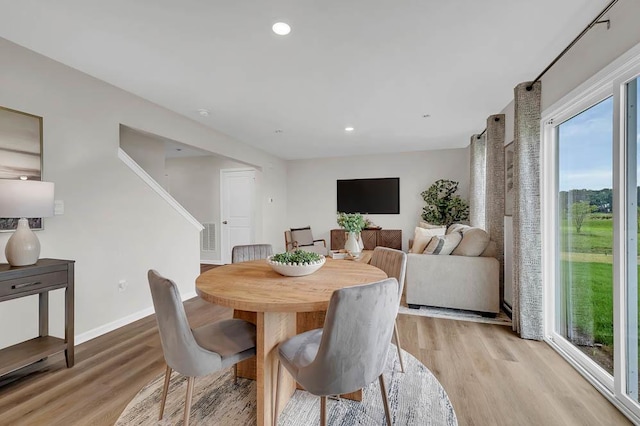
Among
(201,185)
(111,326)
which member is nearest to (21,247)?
(111,326)

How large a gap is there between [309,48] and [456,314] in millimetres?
3088

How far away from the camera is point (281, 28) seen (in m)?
2.02

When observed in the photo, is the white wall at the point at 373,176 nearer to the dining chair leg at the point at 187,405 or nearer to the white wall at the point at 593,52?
the white wall at the point at 593,52

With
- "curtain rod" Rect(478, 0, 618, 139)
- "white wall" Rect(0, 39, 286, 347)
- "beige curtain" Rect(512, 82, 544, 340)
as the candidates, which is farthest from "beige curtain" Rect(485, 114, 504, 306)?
"white wall" Rect(0, 39, 286, 347)

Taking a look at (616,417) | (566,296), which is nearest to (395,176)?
(566,296)

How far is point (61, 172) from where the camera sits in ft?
8.30

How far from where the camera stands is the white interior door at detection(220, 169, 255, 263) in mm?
6371

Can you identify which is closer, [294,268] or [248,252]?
[294,268]

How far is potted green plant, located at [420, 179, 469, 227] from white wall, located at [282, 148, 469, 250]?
15cm

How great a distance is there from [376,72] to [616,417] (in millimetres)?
2870

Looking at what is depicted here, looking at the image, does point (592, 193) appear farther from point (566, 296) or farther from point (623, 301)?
point (566, 296)

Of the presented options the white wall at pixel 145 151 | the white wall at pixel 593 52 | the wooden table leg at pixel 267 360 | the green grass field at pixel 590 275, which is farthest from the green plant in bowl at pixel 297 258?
the white wall at pixel 145 151

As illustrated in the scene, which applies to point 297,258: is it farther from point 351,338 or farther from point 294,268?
point 351,338

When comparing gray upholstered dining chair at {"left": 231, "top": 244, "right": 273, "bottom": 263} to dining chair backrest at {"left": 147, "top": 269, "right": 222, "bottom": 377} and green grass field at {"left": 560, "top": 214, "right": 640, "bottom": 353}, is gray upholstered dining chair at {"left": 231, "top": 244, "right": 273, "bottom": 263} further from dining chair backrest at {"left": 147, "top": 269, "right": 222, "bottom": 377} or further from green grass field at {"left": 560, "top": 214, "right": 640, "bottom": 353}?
green grass field at {"left": 560, "top": 214, "right": 640, "bottom": 353}
